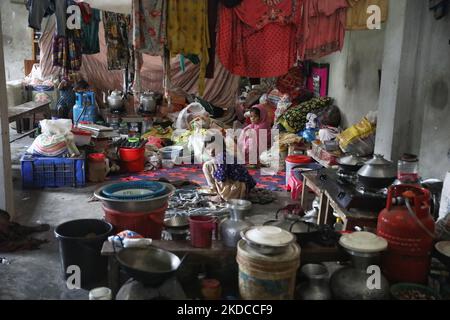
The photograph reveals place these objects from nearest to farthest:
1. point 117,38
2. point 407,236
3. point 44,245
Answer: point 407,236, point 44,245, point 117,38

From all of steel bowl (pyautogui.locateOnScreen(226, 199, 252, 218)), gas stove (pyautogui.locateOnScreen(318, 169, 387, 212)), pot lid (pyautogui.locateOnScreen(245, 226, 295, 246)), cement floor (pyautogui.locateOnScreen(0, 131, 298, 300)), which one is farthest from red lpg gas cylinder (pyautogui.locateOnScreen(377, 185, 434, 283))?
cement floor (pyautogui.locateOnScreen(0, 131, 298, 300))

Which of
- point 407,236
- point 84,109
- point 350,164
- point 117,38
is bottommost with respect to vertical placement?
point 407,236

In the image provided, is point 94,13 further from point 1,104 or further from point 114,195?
point 114,195

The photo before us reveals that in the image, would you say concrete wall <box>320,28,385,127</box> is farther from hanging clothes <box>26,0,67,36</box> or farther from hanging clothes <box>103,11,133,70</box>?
hanging clothes <box>26,0,67,36</box>

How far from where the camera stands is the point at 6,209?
6.03 meters

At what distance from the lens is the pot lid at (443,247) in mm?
3551

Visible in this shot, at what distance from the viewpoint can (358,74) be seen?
27.9 feet

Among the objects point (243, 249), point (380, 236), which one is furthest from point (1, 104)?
point (380, 236)

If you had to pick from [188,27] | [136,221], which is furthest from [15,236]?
[188,27]

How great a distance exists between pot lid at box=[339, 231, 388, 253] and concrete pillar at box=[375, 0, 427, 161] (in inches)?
110

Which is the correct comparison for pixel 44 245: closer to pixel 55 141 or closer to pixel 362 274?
pixel 55 141

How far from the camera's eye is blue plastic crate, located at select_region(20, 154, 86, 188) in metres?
7.79

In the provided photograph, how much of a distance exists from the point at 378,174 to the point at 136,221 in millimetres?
2393

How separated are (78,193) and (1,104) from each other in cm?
229
